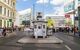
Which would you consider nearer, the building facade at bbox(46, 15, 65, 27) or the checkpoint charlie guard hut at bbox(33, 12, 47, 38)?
the checkpoint charlie guard hut at bbox(33, 12, 47, 38)

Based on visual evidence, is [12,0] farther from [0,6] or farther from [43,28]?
[43,28]

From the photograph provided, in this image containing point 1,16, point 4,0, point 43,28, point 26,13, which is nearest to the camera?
point 43,28

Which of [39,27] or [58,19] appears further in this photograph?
[58,19]

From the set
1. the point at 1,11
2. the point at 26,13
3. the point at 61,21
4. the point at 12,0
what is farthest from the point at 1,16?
the point at 61,21

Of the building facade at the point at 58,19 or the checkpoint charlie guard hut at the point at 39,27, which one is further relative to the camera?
the building facade at the point at 58,19

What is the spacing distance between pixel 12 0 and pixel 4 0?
52.1 ft

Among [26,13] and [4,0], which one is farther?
[26,13]

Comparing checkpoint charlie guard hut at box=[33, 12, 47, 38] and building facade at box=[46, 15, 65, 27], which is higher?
building facade at box=[46, 15, 65, 27]

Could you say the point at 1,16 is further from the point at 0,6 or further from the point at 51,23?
the point at 51,23

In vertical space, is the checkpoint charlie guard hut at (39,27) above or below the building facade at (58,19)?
below

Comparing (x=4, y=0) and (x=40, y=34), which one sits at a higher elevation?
(x=4, y=0)

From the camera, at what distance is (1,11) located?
66250mm

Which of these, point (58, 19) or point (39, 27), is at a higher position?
point (58, 19)

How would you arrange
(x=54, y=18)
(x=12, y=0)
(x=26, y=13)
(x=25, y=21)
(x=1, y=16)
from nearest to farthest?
(x=1, y=16) < (x=12, y=0) < (x=25, y=21) < (x=26, y=13) < (x=54, y=18)
